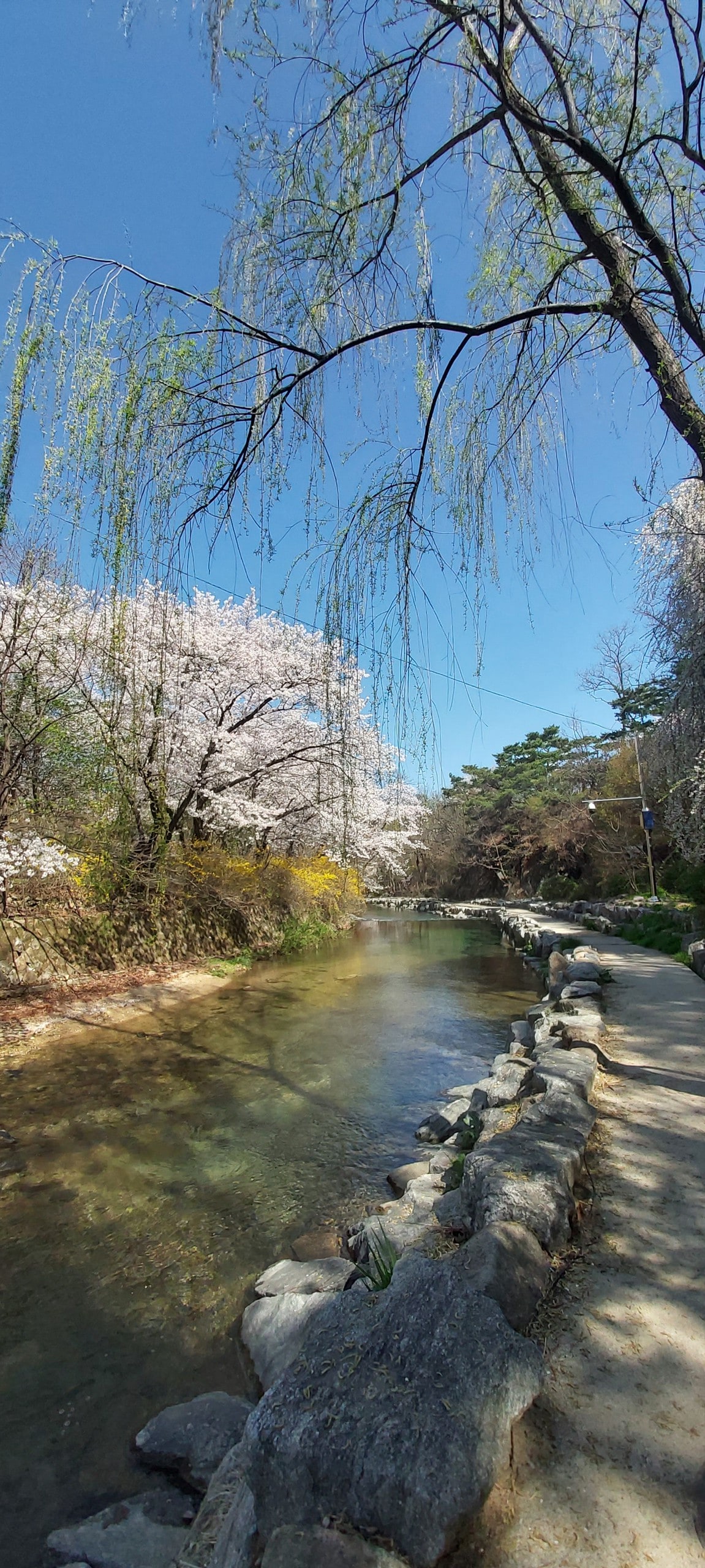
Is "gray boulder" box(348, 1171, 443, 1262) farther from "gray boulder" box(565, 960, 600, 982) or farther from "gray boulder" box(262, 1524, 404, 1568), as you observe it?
"gray boulder" box(565, 960, 600, 982)

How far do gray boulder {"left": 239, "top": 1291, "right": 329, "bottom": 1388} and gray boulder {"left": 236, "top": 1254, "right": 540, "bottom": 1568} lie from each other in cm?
109

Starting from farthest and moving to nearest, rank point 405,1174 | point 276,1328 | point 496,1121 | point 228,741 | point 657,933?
point 228,741
point 657,933
point 405,1174
point 496,1121
point 276,1328

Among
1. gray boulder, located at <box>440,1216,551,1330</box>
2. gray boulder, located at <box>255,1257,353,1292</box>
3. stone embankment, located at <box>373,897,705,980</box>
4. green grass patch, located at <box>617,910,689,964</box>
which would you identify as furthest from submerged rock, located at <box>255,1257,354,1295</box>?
green grass patch, located at <box>617,910,689,964</box>

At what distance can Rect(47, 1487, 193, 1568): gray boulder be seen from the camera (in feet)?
5.81

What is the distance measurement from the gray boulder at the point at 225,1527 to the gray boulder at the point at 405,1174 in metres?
2.53

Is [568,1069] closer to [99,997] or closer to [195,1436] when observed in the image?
[195,1436]

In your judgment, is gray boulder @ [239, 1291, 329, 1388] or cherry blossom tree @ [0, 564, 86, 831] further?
cherry blossom tree @ [0, 564, 86, 831]

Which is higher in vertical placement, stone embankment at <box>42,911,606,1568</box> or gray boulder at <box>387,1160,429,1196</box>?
stone embankment at <box>42,911,606,1568</box>

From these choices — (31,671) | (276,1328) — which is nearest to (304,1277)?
(276,1328)

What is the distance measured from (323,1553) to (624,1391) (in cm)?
92

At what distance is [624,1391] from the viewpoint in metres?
1.64

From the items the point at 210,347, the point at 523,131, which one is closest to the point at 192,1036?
the point at 210,347

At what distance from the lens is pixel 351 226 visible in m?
2.70

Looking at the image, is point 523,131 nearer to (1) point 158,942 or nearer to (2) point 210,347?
(2) point 210,347
